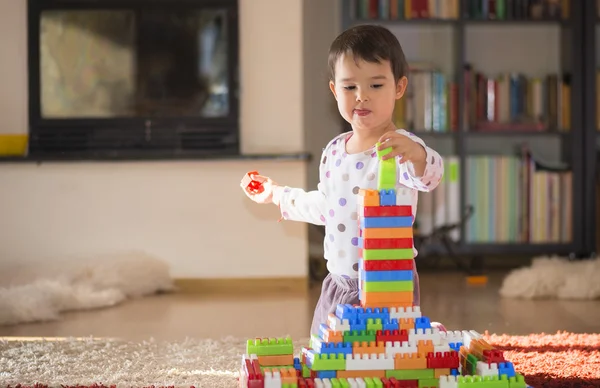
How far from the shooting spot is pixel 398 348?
1.47 metres

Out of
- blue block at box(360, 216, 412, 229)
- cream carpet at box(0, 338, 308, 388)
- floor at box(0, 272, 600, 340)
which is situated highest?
blue block at box(360, 216, 412, 229)

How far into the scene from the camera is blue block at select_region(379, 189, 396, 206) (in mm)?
1518

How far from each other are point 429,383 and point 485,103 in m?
2.88

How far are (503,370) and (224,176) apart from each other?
2340mm

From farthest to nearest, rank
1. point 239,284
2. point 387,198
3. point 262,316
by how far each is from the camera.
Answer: point 239,284
point 262,316
point 387,198

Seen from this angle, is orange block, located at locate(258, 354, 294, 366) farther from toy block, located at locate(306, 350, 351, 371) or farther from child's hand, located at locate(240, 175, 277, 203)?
child's hand, located at locate(240, 175, 277, 203)

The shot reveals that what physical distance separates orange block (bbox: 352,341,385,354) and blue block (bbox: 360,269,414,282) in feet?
0.33

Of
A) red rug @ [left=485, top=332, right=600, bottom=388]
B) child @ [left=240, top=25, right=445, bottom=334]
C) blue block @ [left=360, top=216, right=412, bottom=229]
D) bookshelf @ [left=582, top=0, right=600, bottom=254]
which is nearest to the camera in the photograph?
blue block @ [left=360, top=216, right=412, bottom=229]

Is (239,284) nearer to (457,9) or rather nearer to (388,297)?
(457,9)

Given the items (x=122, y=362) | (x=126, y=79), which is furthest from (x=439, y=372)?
(x=126, y=79)

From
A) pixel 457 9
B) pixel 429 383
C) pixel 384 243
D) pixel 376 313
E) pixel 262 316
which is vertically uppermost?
pixel 457 9

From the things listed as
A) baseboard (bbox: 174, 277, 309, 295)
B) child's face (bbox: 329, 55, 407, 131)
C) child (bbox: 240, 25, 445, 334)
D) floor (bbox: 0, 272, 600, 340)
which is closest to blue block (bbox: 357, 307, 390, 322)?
child (bbox: 240, 25, 445, 334)

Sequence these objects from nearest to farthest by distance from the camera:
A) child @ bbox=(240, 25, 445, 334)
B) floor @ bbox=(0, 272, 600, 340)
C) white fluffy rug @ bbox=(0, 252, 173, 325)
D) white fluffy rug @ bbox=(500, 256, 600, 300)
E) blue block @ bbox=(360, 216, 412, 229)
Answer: blue block @ bbox=(360, 216, 412, 229) → child @ bbox=(240, 25, 445, 334) → floor @ bbox=(0, 272, 600, 340) → white fluffy rug @ bbox=(0, 252, 173, 325) → white fluffy rug @ bbox=(500, 256, 600, 300)

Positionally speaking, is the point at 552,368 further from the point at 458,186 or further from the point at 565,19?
the point at 565,19
